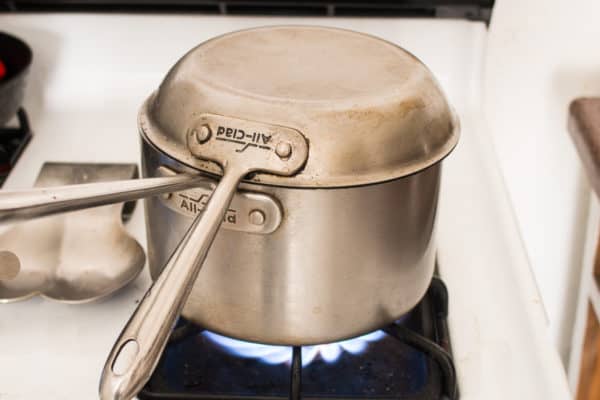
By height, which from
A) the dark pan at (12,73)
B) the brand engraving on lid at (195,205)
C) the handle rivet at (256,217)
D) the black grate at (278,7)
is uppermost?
the handle rivet at (256,217)

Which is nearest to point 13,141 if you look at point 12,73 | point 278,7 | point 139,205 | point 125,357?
point 12,73

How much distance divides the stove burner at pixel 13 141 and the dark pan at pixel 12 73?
4 cm

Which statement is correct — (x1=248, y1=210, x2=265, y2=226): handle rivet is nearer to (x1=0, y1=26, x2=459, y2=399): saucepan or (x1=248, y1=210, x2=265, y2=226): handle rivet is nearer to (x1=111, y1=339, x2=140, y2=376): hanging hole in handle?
(x1=0, y1=26, x2=459, y2=399): saucepan

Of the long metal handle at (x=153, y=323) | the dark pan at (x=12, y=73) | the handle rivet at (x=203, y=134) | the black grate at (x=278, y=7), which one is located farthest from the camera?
the black grate at (x=278, y=7)

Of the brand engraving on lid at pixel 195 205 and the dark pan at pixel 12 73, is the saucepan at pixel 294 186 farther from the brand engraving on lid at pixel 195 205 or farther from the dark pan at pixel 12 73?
the dark pan at pixel 12 73

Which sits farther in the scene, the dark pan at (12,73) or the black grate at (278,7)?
the black grate at (278,7)

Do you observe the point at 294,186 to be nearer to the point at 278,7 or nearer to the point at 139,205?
the point at 139,205

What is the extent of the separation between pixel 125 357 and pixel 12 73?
0.59 metres

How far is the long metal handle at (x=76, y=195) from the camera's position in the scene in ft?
1.04

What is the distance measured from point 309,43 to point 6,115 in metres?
0.38

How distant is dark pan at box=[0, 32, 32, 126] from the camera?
719mm

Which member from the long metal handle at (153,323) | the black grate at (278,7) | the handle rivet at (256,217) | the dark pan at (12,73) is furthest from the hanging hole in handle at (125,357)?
the black grate at (278,7)

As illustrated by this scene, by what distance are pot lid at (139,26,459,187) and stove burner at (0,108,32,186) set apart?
33 cm

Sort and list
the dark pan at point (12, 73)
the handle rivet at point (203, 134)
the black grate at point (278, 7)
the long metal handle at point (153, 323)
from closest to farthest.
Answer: the long metal handle at point (153, 323)
the handle rivet at point (203, 134)
the dark pan at point (12, 73)
the black grate at point (278, 7)
